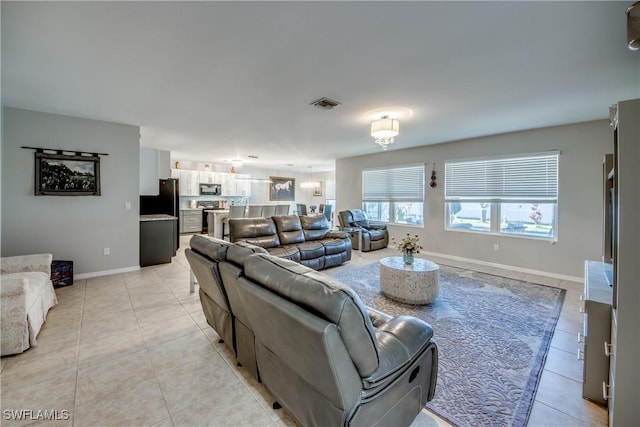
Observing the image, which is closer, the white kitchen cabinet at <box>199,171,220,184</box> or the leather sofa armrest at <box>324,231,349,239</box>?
the leather sofa armrest at <box>324,231,349,239</box>

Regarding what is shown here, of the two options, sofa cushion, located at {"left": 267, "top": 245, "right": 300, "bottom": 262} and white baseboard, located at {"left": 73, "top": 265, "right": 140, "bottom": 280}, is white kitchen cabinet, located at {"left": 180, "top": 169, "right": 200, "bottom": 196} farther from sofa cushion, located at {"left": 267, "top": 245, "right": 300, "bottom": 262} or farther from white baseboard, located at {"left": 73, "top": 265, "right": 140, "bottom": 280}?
sofa cushion, located at {"left": 267, "top": 245, "right": 300, "bottom": 262}

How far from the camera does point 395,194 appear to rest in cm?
666

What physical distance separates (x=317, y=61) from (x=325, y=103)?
38.0 inches

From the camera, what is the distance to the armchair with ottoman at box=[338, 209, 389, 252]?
20.6 feet

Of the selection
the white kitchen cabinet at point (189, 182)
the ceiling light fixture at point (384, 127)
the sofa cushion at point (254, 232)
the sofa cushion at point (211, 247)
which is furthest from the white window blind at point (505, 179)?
the white kitchen cabinet at point (189, 182)

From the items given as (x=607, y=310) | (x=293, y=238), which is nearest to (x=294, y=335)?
(x=607, y=310)

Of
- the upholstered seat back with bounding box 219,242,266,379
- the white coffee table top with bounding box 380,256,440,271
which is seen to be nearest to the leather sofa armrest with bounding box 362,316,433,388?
the upholstered seat back with bounding box 219,242,266,379

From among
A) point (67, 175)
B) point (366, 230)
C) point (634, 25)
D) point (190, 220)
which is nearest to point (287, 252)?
point (366, 230)

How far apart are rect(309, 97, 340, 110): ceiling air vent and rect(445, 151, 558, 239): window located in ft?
11.2

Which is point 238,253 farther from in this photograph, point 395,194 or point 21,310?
point 395,194

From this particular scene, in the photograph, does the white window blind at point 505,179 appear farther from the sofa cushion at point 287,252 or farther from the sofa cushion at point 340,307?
the sofa cushion at point 340,307

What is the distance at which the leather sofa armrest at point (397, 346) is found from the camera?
3.90 feet

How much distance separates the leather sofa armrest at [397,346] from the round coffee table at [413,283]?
5.45ft

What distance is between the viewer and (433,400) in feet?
5.66
